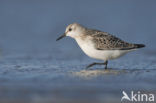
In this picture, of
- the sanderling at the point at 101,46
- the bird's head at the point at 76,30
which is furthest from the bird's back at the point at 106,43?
the bird's head at the point at 76,30

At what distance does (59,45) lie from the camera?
15.1 metres

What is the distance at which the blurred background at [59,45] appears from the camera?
8.23 meters

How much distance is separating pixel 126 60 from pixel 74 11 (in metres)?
8.69

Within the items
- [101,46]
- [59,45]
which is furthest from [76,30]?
[59,45]

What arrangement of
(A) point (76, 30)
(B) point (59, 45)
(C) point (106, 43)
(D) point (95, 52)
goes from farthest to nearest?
(B) point (59, 45), (A) point (76, 30), (C) point (106, 43), (D) point (95, 52)

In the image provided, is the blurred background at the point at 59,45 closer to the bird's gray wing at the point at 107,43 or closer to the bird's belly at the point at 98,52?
the bird's belly at the point at 98,52

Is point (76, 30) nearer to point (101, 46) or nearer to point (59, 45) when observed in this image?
point (101, 46)

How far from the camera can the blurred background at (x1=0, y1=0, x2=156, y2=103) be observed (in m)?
8.23

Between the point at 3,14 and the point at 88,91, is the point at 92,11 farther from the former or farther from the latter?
the point at 88,91

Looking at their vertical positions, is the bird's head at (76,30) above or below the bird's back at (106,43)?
above

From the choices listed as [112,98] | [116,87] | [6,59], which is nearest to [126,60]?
[6,59]

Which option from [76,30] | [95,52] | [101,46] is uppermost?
[76,30]

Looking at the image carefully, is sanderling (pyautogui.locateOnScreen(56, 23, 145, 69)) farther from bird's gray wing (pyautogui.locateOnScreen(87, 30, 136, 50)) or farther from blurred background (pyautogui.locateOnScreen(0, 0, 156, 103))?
blurred background (pyautogui.locateOnScreen(0, 0, 156, 103))

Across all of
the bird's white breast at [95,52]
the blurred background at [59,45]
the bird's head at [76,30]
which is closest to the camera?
the blurred background at [59,45]
